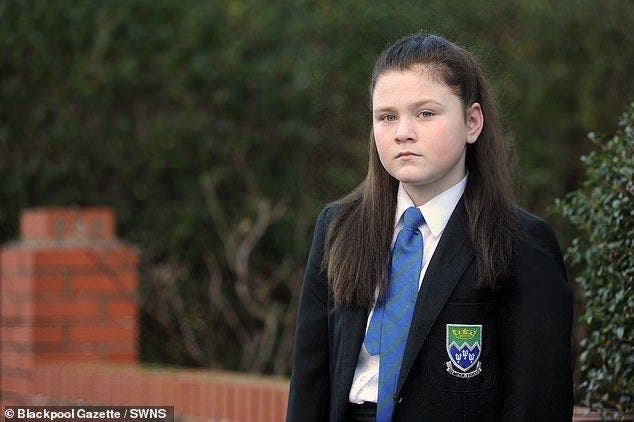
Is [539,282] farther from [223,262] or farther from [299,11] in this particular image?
[299,11]

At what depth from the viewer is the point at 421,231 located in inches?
113

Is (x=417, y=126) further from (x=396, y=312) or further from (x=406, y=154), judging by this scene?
(x=396, y=312)

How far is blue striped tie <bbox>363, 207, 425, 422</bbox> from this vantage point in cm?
272

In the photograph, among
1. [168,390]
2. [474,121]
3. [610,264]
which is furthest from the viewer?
[168,390]

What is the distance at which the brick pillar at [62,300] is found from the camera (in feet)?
20.1

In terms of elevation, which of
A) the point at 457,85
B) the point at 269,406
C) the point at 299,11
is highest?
the point at 299,11

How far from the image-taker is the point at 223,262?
24.8 ft

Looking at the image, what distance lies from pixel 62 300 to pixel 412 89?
3.71 meters

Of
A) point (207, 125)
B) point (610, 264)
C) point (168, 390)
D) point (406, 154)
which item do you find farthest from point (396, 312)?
point (207, 125)

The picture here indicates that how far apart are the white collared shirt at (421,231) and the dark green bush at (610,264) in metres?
0.73

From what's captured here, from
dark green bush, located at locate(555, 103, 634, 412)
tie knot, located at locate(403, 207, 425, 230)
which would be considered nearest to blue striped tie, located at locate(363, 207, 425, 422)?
tie knot, located at locate(403, 207, 425, 230)

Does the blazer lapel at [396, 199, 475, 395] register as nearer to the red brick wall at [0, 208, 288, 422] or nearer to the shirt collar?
the shirt collar

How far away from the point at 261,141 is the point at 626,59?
2.53 metres

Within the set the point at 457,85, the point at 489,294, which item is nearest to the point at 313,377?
the point at 489,294
